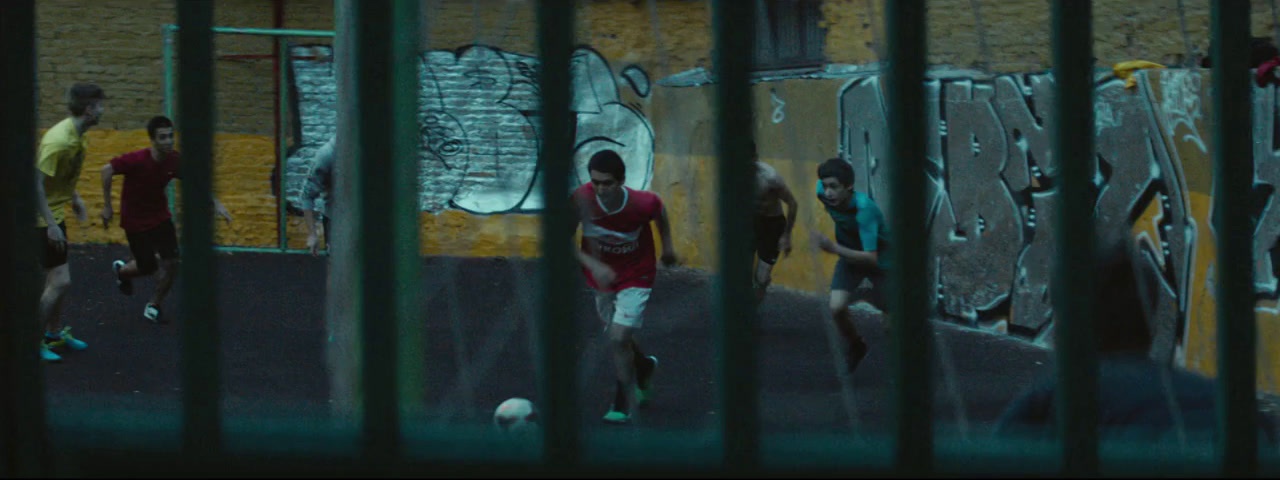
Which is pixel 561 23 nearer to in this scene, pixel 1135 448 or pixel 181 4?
pixel 181 4

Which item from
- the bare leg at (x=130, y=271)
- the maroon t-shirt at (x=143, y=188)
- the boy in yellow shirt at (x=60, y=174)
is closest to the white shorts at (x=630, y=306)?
the boy in yellow shirt at (x=60, y=174)

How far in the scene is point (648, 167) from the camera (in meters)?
12.9

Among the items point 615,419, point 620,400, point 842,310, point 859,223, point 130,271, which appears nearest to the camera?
point 615,419

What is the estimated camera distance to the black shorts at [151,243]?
875 cm

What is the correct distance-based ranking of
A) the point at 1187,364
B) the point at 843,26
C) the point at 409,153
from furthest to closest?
the point at 843,26, the point at 1187,364, the point at 409,153

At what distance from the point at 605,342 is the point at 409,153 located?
775 cm

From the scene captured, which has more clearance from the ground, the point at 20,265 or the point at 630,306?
the point at 20,265

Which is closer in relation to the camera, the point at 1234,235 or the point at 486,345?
the point at 1234,235

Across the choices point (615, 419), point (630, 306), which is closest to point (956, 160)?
point (630, 306)

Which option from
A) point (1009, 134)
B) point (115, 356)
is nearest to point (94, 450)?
point (115, 356)

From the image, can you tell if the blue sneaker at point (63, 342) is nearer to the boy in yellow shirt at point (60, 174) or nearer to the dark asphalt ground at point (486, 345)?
the dark asphalt ground at point (486, 345)

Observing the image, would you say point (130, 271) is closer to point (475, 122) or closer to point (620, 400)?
point (475, 122)

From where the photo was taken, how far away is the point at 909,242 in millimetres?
1646

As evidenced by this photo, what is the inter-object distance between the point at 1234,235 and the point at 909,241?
0.41m
